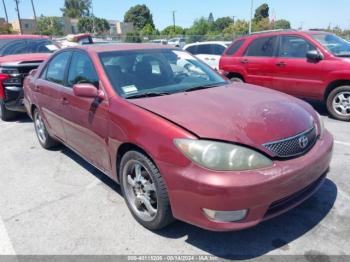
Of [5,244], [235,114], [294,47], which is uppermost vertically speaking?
[294,47]

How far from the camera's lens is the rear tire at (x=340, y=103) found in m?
6.25

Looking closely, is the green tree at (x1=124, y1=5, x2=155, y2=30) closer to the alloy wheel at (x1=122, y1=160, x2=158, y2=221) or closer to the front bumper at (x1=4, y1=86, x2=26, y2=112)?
the front bumper at (x1=4, y1=86, x2=26, y2=112)

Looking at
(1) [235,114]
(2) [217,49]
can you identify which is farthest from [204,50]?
(1) [235,114]

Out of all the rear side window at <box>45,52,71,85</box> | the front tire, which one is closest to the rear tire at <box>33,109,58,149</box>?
the rear side window at <box>45,52,71,85</box>

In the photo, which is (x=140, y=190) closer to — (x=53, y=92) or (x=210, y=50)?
(x=53, y=92)

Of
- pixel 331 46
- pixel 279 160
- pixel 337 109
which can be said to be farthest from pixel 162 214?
pixel 331 46

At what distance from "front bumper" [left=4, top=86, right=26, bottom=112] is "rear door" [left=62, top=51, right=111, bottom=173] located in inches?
127

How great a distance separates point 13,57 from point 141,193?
6080mm

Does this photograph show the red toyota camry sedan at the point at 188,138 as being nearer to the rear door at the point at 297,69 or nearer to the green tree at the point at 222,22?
the rear door at the point at 297,69

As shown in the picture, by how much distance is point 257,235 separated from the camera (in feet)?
9.42

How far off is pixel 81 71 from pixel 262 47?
4.91 metres

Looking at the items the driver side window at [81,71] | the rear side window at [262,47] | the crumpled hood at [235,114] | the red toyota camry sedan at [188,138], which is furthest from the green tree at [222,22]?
the crumpled hood at [235,114]

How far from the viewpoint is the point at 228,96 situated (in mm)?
3242

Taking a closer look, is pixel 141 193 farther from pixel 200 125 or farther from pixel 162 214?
pixel 200 125
